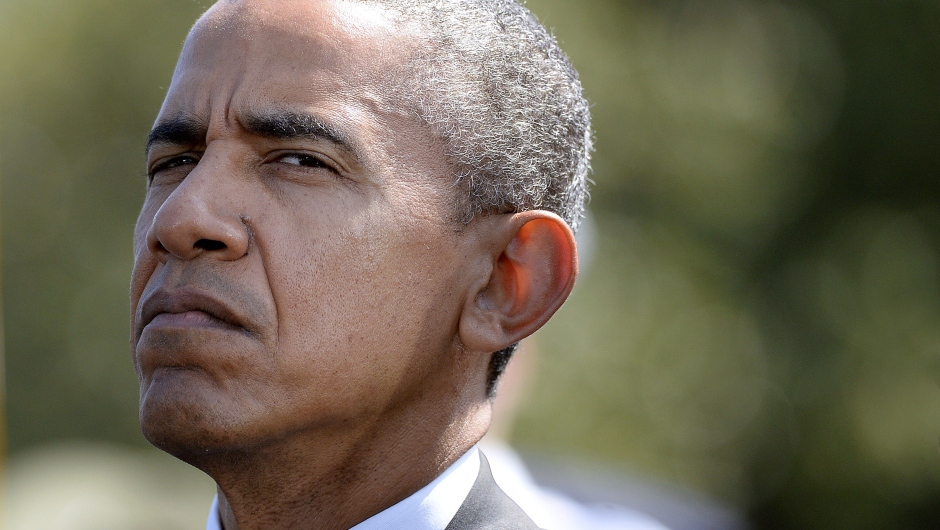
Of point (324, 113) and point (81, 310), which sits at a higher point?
point (324, 113)

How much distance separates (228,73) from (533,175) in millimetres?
919

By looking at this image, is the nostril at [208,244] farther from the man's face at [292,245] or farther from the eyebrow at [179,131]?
the eyebrow at [179,131]

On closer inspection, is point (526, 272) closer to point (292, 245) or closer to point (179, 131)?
point (292, 245)

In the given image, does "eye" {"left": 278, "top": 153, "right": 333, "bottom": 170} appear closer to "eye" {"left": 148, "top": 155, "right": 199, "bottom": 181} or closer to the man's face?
the man's face

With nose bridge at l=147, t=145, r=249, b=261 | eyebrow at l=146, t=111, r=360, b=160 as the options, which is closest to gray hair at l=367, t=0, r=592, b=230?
eyebrow at l=146, t=111, r=360, b=160

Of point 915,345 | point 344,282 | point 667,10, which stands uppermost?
point 344,282

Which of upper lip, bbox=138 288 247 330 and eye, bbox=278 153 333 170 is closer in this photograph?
upper lip, bbox=138 288 247 330

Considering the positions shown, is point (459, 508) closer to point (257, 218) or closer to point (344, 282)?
point (344, 282)

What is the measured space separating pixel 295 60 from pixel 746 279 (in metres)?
6.47

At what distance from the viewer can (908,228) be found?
7.61 m

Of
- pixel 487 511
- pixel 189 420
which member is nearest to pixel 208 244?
pixel 189 420

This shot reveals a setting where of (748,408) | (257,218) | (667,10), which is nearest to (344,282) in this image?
(257,218)

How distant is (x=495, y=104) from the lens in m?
2.74

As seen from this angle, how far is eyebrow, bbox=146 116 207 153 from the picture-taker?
2578 mm
